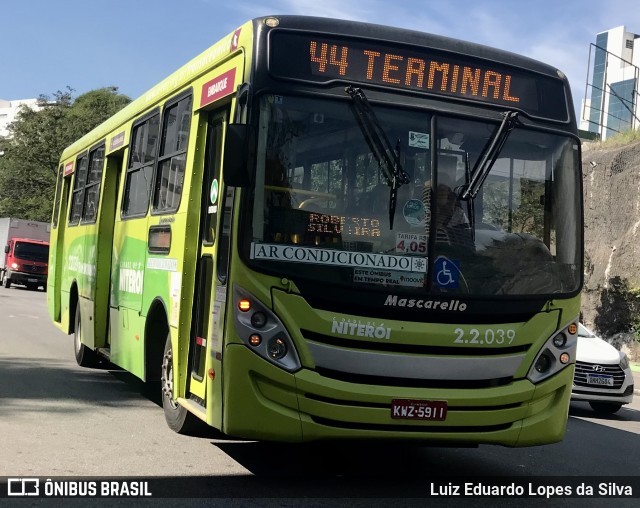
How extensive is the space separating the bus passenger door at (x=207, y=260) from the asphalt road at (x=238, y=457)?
0.69m

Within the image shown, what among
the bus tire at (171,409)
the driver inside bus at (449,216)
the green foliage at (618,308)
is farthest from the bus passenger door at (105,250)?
the green foliage at (618,308)

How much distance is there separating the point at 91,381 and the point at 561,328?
22.4ft

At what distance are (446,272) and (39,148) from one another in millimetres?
62765

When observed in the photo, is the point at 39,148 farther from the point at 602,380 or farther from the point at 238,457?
the point at 238,457

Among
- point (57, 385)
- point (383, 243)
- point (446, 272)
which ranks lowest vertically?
point (57, 385)

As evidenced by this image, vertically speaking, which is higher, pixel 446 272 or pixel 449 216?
pixel 449 216

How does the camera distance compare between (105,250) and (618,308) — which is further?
(618,308)

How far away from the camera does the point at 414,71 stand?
6.93 meters

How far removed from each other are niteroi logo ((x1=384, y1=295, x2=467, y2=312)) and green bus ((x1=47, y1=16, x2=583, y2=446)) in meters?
0.01

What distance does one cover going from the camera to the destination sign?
6680mm

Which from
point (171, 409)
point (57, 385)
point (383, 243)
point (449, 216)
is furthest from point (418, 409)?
point (57, 385)

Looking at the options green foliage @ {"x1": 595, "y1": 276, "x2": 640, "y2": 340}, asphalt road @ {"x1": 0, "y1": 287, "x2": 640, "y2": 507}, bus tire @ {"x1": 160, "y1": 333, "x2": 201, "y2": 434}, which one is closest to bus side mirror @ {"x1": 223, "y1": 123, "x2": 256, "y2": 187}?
asphalt road @ {"x1": 0, "y1": 287, "x2": 640, "y2": 507}

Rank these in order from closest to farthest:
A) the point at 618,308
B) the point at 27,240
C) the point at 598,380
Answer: the point at 598,380
the point at 618,308
the point at 27,240

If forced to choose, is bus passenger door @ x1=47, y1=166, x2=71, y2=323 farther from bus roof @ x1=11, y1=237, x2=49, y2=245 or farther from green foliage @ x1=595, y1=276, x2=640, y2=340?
bus roof @ x1=11, y1=237, x2=49, y2=245
